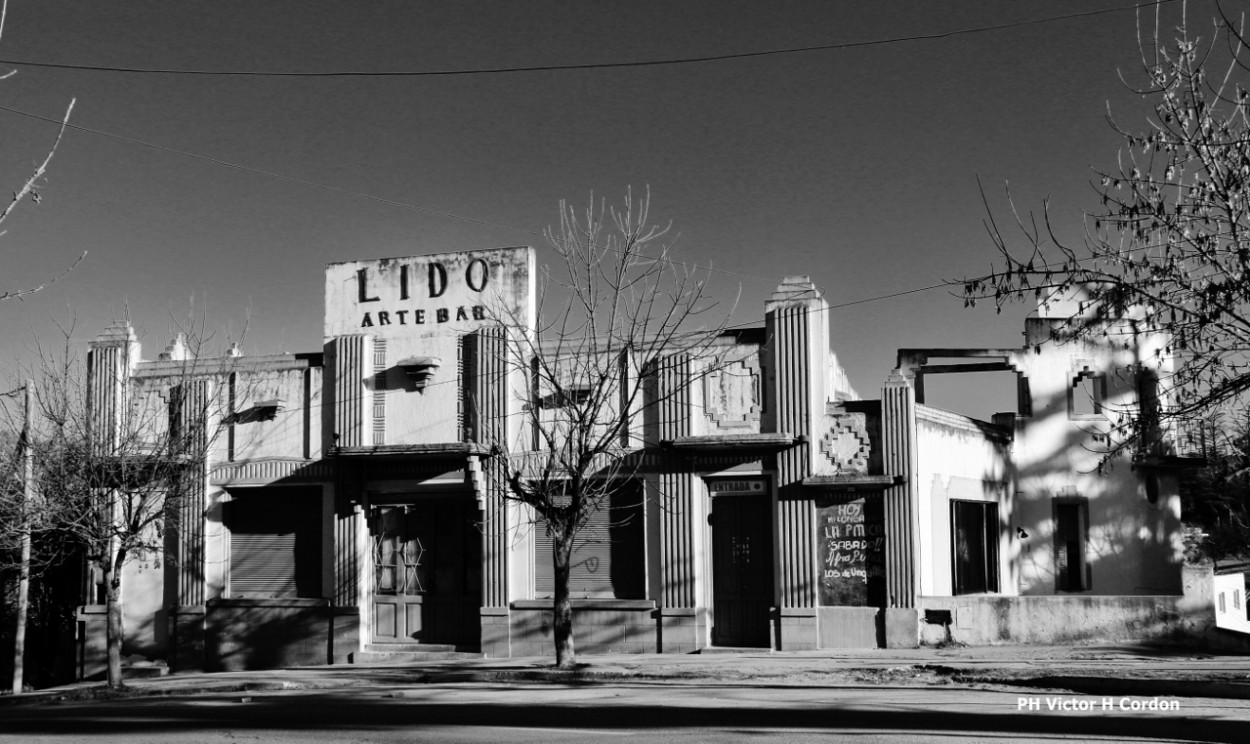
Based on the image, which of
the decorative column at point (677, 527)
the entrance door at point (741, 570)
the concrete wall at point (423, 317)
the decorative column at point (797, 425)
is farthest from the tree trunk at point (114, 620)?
the decorative column at point (797, 425)

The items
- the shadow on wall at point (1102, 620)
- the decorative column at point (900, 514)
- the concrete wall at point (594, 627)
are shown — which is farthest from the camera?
the concrete wall at point (594, 627)

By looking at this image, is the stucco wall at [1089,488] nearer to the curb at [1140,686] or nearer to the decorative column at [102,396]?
the curb at [1140,686]

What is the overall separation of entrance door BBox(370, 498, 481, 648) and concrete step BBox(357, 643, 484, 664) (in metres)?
0.15

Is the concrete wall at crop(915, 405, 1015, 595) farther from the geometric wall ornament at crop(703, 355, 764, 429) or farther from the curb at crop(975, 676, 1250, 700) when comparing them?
the curb at crop(975, 676, 1250, 700)

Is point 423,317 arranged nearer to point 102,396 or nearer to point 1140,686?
point 102,396

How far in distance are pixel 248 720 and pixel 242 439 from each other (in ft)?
35.2

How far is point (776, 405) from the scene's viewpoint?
812 inches

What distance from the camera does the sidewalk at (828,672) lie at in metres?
15.7

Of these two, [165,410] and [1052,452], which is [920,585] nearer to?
[1052,452]

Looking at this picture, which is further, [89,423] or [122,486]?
[89,423]

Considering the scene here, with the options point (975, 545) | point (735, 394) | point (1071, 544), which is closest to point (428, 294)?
point (735, 394)

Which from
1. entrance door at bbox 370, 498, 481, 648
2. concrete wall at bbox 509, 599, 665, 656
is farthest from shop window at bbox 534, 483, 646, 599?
entrance door at bbox 370, 498, 481, 648

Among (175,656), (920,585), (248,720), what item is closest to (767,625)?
(920,585)

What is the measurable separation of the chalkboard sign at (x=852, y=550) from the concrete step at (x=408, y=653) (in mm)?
6188
